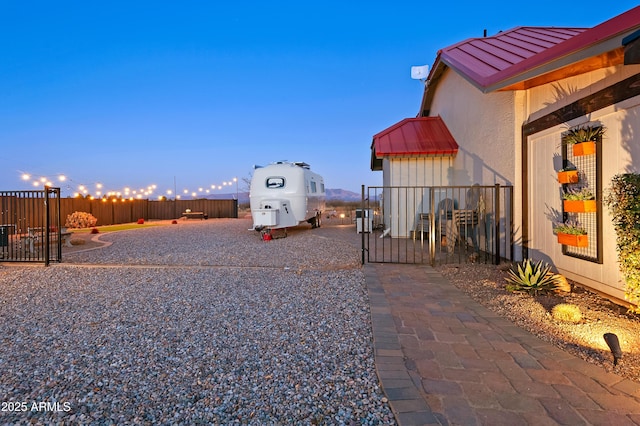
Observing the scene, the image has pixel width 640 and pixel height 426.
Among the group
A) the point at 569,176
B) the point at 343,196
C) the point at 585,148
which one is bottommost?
the point at 569,176

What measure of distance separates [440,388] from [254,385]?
1.36 meters

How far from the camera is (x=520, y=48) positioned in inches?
292

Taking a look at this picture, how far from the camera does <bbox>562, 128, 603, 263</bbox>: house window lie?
4191 millimetres

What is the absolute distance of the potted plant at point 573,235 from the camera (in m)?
4.29

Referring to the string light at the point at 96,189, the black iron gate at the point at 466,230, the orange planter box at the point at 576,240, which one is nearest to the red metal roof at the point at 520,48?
the black iron gate at the point at 466,230

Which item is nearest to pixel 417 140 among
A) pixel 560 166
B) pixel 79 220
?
pixel 560 166

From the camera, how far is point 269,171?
11.6 meters

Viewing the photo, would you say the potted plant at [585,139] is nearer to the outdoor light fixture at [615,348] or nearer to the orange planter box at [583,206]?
the orange planter box at [583,206]

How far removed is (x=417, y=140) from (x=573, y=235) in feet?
20.9

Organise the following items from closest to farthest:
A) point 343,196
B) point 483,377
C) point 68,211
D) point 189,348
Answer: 1. point 483,377
2. point 189,348
3. point 68,211
4. point 343,196

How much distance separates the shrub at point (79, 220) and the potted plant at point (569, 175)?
65.6 ft

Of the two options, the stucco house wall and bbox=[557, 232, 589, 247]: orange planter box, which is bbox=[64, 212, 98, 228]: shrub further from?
bbox=[557, 232, 589, 247]: orange planter box

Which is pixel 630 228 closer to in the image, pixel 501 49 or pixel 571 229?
pixel 571 229

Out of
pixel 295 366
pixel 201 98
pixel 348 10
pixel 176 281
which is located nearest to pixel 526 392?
pixel 295 366
